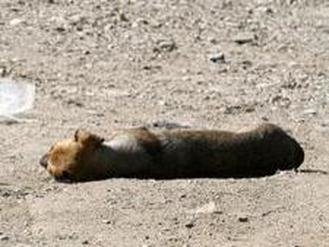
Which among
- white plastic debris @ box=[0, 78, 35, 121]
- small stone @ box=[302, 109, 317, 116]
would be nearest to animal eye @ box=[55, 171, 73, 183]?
white plastic debris @ box=[0, 78, 35, 121]

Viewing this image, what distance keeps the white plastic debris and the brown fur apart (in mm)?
1352

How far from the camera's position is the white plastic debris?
829 centimetres

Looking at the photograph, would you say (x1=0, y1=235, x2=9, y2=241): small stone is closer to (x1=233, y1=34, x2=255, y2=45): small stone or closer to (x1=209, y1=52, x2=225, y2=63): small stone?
(x1=209, y1=52, x2=225, y2=63): small stone

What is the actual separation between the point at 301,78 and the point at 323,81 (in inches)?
6.8

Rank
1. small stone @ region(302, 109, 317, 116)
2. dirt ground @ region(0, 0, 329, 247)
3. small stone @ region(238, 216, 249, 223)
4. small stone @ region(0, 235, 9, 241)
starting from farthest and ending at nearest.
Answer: small stone @ region(302, 109, 317, 116), small stone @ region(238, 216, 249, 223), dirt ground @ region(0, 0, 329, 247), small stone @ region(0, 235, 9, 241)

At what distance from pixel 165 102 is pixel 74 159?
2310 millimetres

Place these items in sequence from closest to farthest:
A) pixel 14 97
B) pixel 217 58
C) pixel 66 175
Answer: pixel 66 175 < pixel 14 97 < pixel 217 58

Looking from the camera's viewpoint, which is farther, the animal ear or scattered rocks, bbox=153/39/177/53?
scattered rocks, bbox=153/39/177/53

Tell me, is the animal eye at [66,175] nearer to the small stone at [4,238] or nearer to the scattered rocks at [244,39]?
the small stone at [4,238]

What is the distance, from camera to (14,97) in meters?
8.73

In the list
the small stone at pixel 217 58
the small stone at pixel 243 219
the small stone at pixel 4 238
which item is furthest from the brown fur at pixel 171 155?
the small stone at pixel 217 58

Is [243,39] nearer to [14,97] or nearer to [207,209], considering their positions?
[14,97]

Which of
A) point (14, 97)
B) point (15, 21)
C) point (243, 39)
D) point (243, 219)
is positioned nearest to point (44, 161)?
point (243, 219)

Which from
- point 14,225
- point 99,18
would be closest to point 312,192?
point 14,225
